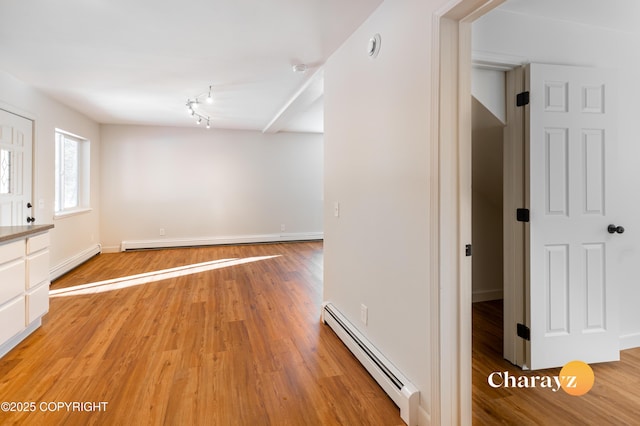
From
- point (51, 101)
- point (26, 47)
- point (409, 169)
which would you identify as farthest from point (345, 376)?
point (51, 101)

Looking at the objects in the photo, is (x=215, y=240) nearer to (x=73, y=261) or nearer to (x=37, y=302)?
(x=73, y=261)

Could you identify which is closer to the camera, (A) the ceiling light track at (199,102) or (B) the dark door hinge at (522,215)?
(B) the dark door hinge at (522,215)

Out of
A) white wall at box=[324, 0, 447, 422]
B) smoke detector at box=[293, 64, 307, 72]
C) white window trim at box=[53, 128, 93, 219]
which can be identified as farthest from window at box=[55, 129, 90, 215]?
white wall at box=[324, 0, 447, 422]

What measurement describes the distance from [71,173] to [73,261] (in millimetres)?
1540

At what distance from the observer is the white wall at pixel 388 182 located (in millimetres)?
1699

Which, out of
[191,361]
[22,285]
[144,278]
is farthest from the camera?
[144,278]

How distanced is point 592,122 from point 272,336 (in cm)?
285

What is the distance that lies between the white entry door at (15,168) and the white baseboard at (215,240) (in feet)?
8.79

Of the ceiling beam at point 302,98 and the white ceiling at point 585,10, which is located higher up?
the ceiling beam at point 302,98

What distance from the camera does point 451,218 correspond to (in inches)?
62.2

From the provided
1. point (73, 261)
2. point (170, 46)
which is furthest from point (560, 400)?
point (73, 261)

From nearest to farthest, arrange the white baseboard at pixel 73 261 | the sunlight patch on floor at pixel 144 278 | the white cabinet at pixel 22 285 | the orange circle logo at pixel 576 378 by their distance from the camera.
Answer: the orange circle logo at pixel 576 378, the white cabinet at pixel 22 285, the sunlight patch on floor at pixel 144 278, the white baseboard at pixel 73 261

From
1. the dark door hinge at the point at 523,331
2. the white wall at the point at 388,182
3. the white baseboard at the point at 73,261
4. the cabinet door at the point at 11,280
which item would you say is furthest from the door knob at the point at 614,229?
the white baseboard at the point at 73,261

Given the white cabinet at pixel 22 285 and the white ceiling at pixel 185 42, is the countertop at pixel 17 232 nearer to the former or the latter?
the white cabinet at pixel 22 285
